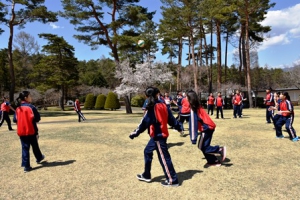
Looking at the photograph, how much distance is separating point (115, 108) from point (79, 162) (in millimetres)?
27554

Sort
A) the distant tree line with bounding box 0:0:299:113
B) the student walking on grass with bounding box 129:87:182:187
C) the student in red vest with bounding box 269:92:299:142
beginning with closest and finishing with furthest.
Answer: the student walking on grass with bounding box 129:87:182:187, the student in red vest with bounding box 269:92:299:142, the distant tree line with bounding box 0:0:299:113

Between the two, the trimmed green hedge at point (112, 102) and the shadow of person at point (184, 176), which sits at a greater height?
the trimmed green hedge at point (112, 102)

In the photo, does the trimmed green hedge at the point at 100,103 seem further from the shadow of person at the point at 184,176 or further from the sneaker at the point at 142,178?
the sneaker at the point at 142,178

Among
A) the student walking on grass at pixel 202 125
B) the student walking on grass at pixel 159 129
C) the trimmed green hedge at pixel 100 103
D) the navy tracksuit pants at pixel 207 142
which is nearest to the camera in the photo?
the student walking on grass at pixel 159 129

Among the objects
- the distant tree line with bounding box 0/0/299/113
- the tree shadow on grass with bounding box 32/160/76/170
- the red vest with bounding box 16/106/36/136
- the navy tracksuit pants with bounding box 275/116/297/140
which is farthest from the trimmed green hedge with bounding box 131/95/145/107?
the red vest with bounding box 16/106/36/136

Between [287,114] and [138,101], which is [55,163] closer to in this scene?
[287,114]

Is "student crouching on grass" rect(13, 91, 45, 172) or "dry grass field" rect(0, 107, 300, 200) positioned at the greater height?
"student crouching on grass" rect(13, 91, 45, 172)

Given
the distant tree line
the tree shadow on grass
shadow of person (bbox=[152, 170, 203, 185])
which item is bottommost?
shadow of person (bbox=[152, 170, 203, 185])

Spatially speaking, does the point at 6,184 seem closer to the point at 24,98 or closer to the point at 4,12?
the point at 24,98

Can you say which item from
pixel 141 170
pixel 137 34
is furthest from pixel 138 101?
pixel 141 170

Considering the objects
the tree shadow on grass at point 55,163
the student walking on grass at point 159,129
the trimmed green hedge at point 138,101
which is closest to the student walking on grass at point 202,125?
the student walking on grass at point 159,129

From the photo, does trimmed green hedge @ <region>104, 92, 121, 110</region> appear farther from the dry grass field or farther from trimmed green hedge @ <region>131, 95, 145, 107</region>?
the dry grass field

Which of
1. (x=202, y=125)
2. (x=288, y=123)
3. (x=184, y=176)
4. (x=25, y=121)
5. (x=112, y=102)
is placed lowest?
(x=184, y=176)

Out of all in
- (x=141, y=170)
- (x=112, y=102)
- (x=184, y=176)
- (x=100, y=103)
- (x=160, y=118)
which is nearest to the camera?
(x=160, y=118)
